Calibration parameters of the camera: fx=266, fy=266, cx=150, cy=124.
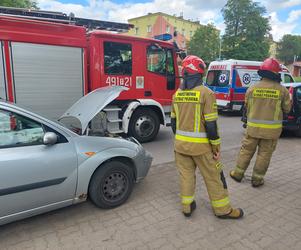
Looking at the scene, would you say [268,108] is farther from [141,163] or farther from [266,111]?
[141,163]

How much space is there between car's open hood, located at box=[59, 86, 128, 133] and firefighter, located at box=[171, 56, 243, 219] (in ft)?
3.81

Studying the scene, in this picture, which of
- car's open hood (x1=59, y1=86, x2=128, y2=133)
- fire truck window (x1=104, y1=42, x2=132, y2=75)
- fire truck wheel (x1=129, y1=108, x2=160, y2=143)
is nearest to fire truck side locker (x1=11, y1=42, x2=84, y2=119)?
fire truck window (x1=104, y1=42, x2=132, y2=75)

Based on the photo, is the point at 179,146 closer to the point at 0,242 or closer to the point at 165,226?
the point at 165,226

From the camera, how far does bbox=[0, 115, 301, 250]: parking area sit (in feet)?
8.94

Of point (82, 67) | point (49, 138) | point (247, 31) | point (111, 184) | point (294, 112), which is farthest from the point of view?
point (247, 31)

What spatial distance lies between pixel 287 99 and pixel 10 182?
3.69 m

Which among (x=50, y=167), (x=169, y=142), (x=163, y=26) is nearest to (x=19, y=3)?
(x=169, y=142)

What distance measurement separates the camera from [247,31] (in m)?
41.8

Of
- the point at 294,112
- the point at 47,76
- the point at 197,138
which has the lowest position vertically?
the point at 294,112

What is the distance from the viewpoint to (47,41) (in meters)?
5.51

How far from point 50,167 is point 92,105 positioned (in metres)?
1.50

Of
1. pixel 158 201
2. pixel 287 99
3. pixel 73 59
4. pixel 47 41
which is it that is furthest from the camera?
pixel 73 59

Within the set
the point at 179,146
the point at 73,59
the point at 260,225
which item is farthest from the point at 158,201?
the point at 73,59

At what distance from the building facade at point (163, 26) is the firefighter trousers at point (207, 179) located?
50.7m
